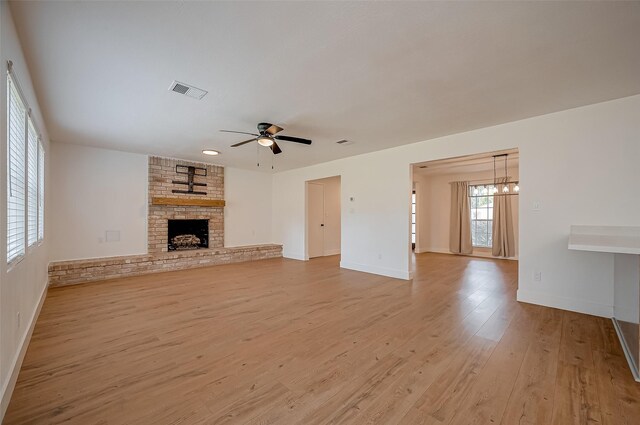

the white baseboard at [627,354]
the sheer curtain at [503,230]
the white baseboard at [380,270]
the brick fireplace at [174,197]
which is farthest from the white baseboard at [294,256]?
the white baseboard at [627,354]

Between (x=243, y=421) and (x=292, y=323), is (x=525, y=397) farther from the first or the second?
(x=292, y=323)

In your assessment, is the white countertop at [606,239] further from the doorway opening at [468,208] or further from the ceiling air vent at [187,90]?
the ceiling air vent at [187,90]

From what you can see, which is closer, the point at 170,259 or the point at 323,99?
the point at 323,99

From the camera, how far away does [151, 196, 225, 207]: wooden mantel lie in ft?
19.6

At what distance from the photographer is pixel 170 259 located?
5906 mm

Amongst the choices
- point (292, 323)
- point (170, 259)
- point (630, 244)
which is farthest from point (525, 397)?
point (170, 259)

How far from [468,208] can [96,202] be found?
9.41 metres

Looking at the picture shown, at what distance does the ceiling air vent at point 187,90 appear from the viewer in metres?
2.77

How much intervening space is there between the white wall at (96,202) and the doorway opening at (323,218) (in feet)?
12.9

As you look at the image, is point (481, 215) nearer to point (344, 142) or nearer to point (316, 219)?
point (316, 219)

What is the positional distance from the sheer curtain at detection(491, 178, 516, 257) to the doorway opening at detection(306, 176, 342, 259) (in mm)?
4418

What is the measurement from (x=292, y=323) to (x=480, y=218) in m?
7.49

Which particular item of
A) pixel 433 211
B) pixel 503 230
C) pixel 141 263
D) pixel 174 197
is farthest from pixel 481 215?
pixel 141 263

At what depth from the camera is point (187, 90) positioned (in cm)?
288
